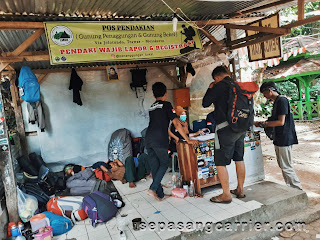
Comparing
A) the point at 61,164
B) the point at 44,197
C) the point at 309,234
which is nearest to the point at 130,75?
the point at 61,164

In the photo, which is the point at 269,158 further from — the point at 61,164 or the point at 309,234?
the point at 61,164

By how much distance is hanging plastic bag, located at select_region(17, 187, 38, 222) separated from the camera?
4.18m

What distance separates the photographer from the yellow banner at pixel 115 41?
4.32m

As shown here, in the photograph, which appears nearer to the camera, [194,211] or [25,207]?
[194,211]

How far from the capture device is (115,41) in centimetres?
467

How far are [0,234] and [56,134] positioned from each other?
12.5ft

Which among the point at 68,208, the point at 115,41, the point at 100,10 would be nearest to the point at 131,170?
the point at 68,208

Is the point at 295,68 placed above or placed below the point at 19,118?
above

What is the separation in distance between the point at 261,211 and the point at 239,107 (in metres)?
1.67

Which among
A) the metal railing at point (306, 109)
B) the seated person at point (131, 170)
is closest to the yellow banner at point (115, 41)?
the seated person at point (131, 170)

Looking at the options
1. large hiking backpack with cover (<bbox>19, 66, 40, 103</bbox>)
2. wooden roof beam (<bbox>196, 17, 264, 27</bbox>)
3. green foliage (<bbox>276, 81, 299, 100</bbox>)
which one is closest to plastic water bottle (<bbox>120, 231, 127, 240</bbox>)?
large hiking backpack with cover (<bbox>19, 66, 40, 103</bbox>)

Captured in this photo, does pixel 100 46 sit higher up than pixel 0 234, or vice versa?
pixel 100 46

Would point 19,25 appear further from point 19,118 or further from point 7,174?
point 19,118

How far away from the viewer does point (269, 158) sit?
26.3 feet
